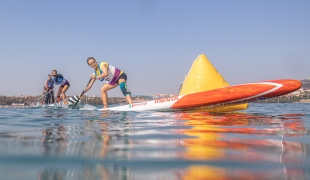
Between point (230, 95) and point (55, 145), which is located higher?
point (230, 95)

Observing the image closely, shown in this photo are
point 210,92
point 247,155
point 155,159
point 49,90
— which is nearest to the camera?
point 155,159

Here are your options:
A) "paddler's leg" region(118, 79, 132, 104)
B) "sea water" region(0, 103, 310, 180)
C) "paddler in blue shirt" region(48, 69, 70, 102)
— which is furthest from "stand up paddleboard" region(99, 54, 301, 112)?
"paddler in blue shirt" region(48, 69, 70, 102)

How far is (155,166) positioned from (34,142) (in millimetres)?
1481

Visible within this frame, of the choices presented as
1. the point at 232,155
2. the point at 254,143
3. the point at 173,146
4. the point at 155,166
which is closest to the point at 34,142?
the point at 173,146

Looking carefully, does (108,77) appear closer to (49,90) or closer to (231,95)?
(231,95)

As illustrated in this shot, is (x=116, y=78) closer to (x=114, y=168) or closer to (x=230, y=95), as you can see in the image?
(x=230, y=95)

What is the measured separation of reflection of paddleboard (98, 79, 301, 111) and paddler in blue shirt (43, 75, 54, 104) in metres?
8.41

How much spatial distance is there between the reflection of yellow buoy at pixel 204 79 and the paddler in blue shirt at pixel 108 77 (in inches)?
75.7

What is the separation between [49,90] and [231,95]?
1073 centimetres

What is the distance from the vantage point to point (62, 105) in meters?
11.7

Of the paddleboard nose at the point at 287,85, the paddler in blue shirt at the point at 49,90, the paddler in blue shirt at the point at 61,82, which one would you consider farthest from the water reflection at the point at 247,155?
the paddler in blue shirt at the point at 49,90

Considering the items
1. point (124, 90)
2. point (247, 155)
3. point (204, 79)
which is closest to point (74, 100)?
point (124, 90)

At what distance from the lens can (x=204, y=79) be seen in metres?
9.52

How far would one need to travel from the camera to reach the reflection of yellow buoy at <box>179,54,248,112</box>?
30.6 ft
